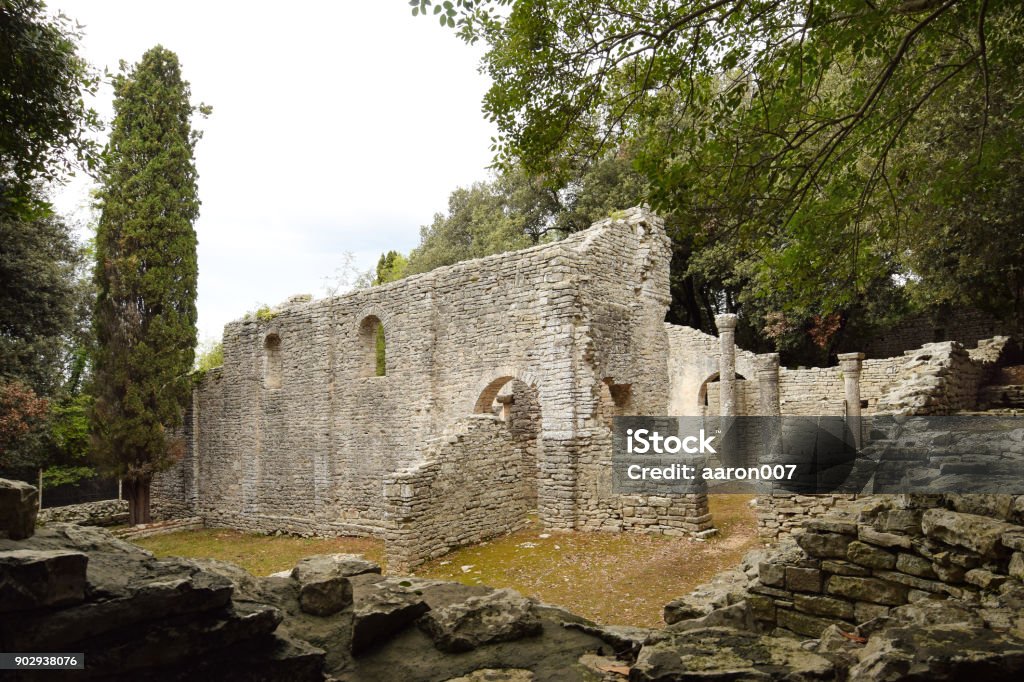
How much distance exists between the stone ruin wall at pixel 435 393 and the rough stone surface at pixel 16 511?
7.81 m

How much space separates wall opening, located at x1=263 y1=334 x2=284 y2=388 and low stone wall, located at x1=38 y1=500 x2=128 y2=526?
7.31m

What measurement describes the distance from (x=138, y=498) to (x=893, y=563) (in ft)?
66.2

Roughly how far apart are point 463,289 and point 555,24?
9.17 metres

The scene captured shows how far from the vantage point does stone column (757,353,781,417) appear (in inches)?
744

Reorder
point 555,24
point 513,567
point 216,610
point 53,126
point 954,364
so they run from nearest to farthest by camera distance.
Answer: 1. point 216,610
2. point 555,24
3. point 53,126
4. point 513,567
5. point 954,364

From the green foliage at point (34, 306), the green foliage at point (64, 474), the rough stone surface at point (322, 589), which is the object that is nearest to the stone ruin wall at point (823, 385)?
the rough stone surface at point (322, 589)

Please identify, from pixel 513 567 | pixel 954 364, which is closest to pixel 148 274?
pixel 513 567

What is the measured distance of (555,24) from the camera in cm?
595

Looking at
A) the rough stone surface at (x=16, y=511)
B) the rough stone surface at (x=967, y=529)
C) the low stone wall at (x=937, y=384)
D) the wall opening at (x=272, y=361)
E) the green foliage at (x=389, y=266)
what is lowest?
the rough stone surface at (x=967, y=529)

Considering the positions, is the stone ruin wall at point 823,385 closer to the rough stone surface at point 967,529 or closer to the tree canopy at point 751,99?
the tree canopy at point 751,99

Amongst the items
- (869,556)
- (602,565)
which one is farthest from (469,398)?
(869,556)

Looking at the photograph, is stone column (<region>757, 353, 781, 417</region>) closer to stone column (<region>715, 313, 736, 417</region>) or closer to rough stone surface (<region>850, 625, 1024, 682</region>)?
stone column (<region>715, 313, 736, 417</region>)

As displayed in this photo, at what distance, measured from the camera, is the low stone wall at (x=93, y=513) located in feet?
65.8

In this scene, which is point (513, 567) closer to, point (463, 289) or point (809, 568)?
point (809, 568)
